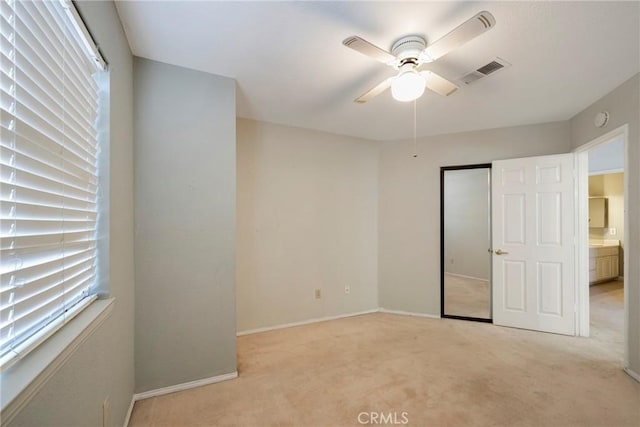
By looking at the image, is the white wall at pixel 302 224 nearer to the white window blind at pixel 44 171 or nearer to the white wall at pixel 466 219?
the white wall at pixel 466 219

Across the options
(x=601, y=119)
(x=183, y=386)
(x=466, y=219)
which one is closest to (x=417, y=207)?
(x=466, y=219)

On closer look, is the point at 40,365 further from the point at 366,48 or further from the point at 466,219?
the point at 466,219

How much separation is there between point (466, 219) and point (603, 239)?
4594mm

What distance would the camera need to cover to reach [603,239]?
6.02 m

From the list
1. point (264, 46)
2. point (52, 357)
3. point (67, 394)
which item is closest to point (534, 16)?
point (264, 46)

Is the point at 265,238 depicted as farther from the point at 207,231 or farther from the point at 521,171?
the point at 521,171

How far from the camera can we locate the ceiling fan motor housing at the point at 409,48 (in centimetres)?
172

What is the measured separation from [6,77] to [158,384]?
2.06m

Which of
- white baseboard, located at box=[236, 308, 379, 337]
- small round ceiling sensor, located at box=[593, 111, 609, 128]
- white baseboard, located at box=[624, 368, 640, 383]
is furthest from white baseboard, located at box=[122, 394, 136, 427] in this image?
small round ceiling sensor, located at box=[593, 111, 609, 128]

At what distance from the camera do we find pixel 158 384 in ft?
6.68

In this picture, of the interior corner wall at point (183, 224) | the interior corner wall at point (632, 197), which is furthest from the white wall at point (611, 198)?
the interior corner wall at point (183, 224)

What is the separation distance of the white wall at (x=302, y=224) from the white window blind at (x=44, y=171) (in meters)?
1.91

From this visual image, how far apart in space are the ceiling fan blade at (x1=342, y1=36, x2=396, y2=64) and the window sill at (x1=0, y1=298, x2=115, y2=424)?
172cm

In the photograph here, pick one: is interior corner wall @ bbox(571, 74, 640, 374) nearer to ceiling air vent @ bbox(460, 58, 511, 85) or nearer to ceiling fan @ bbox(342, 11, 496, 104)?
ceiling air vent @ bbox(460, 58, 511, 85)
